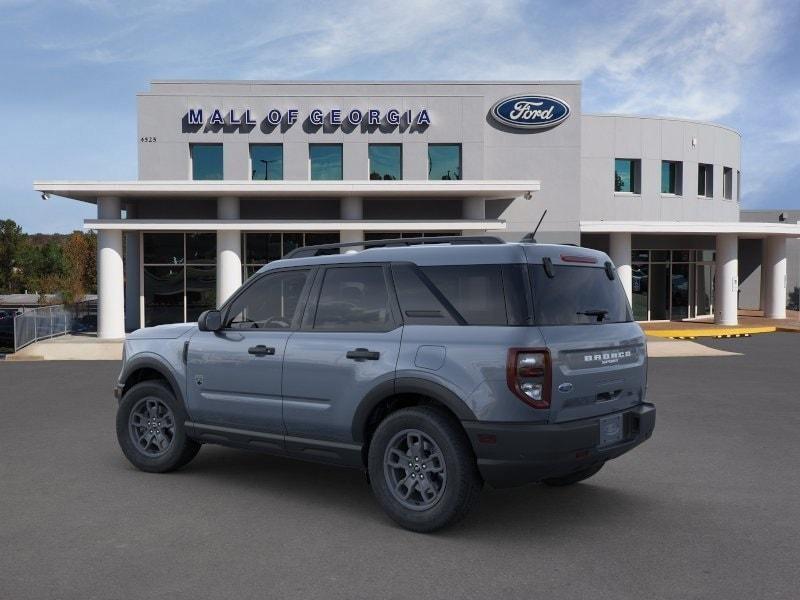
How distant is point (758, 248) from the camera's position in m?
39.8

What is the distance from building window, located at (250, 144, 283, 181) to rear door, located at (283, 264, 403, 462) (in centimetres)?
2119

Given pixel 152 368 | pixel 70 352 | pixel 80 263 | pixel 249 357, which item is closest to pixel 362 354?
pixel 249 357

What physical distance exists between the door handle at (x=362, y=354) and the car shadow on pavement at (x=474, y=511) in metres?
1.21

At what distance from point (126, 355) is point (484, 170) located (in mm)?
21027

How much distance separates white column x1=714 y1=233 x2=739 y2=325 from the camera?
96.1ft

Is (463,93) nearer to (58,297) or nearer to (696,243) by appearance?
(696,243)

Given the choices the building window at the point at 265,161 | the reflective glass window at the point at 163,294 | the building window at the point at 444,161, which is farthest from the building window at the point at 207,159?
the building window at the point at 444,161

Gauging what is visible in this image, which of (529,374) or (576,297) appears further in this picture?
(576,297)

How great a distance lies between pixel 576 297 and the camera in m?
5.51

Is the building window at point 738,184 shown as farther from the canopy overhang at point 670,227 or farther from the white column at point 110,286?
the white column at point 110,286

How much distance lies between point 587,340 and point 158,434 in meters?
4.12

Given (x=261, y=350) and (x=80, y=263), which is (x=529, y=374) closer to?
(x=261, y=350)

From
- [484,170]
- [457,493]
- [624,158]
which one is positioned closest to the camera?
[457,493]

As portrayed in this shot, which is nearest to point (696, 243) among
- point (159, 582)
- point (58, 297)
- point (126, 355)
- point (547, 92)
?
point (547, 92)
